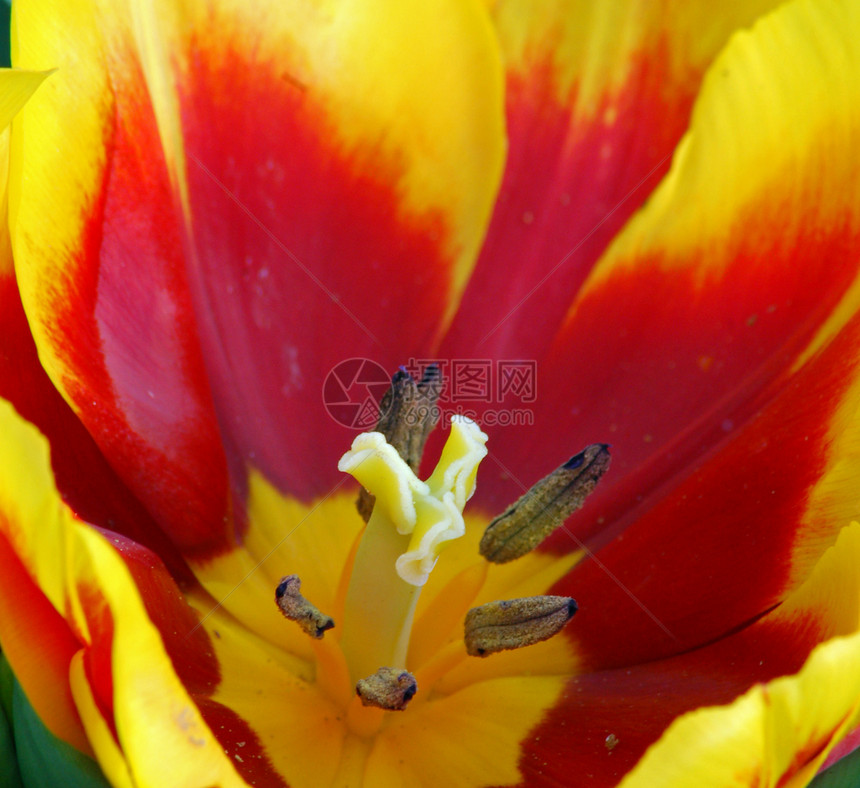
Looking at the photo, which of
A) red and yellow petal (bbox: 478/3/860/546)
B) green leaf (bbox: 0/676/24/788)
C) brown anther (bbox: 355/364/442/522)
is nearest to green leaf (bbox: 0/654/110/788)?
green leaf (bbox: 0/676/24/788)

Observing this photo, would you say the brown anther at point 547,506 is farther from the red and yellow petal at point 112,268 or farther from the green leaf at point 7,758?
the green leaf at point 7,758

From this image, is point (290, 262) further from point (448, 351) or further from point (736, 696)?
point (736, 696)

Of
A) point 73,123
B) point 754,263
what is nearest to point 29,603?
point 73,123

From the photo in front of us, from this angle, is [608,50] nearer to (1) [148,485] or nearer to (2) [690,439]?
(2) [690,439]

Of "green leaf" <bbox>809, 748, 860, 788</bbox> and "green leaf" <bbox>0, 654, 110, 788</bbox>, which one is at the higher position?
"green leaf" <bbox>0, 654, 110, 788</bbox>

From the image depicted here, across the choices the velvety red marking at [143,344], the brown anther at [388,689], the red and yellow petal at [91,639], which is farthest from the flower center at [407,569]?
the red and yellow petal at [91,639]

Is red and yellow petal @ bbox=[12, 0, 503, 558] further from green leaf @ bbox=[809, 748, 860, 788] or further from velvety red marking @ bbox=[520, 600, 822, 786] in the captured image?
green leaf @ bbox=[809, 748, 860, 788]
